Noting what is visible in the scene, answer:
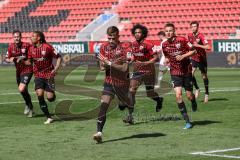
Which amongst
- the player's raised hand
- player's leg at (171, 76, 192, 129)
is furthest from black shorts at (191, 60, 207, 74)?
the player's raised hand

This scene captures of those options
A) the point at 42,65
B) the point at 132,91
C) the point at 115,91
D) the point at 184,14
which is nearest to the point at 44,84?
the point at 42,65

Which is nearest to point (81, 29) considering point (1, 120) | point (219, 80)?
point (219, 80)

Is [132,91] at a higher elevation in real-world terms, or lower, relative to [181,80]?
lower

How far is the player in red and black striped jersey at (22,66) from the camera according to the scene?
16.7m

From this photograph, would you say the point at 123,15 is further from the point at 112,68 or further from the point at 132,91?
the point at 112,68

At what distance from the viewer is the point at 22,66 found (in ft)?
55.3

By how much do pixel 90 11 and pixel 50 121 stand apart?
39.3 meters

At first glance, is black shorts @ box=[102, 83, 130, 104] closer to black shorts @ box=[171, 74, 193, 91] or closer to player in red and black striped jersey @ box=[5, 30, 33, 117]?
black shorts @ box=[171, 74, 193, 91]

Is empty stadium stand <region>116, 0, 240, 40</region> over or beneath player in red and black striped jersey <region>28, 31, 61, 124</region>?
beneath

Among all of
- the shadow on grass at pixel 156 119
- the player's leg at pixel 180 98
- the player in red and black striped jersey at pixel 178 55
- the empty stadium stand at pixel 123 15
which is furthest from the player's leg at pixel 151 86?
the empty stadium stand at pixel 123 15

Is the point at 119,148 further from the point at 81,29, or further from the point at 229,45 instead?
the point at 81,29

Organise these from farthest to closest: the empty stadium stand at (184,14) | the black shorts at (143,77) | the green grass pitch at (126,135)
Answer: the empty stadium stand at (184,14) < the black shorts at (143,77) < the green grass pitch at (126,135)

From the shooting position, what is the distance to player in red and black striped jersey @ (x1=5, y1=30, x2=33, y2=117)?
656 inches

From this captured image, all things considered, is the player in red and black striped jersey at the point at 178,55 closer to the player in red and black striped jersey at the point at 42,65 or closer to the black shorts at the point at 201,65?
the player in red and black striped jersey at the point at 42,65
